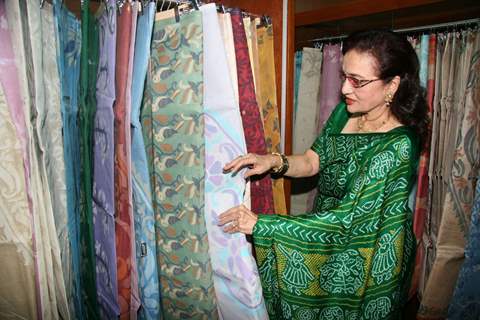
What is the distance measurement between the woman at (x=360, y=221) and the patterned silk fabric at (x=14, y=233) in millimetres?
419

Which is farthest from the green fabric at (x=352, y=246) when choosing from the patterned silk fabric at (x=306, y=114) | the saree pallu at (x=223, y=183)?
the patterned silk fabric at (x=306, y=114)

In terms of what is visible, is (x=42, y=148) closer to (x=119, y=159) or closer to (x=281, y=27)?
(x=119, y=159)

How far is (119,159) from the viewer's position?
70cm

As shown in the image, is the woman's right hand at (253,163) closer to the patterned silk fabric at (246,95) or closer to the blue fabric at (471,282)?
the patterned silk fabric at (246,95)

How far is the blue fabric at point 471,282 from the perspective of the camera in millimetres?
1021

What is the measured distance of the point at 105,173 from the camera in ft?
2.36

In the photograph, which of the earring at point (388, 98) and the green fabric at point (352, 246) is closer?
the green fabric at point (352, 246)

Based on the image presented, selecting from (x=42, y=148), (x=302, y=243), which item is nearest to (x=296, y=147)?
(x=302, y=243)

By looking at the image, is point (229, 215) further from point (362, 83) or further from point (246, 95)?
point (362, 83)

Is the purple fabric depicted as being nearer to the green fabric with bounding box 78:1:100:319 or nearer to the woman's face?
the woman's face

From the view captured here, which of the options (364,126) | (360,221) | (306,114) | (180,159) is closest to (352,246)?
(360,221)

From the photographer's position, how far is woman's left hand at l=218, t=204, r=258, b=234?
804 millimetres

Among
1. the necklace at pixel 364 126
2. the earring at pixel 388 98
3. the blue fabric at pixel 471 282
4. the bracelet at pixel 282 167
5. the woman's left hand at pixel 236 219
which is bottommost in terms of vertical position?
the blue fabric at pixel 471 282

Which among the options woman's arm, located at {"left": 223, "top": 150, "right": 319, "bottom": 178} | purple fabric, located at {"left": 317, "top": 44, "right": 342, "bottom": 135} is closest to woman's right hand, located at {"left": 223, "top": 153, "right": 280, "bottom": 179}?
woman's arm, located at {"left": 223, "top": 150, "right": 319, "bottom": 178}
